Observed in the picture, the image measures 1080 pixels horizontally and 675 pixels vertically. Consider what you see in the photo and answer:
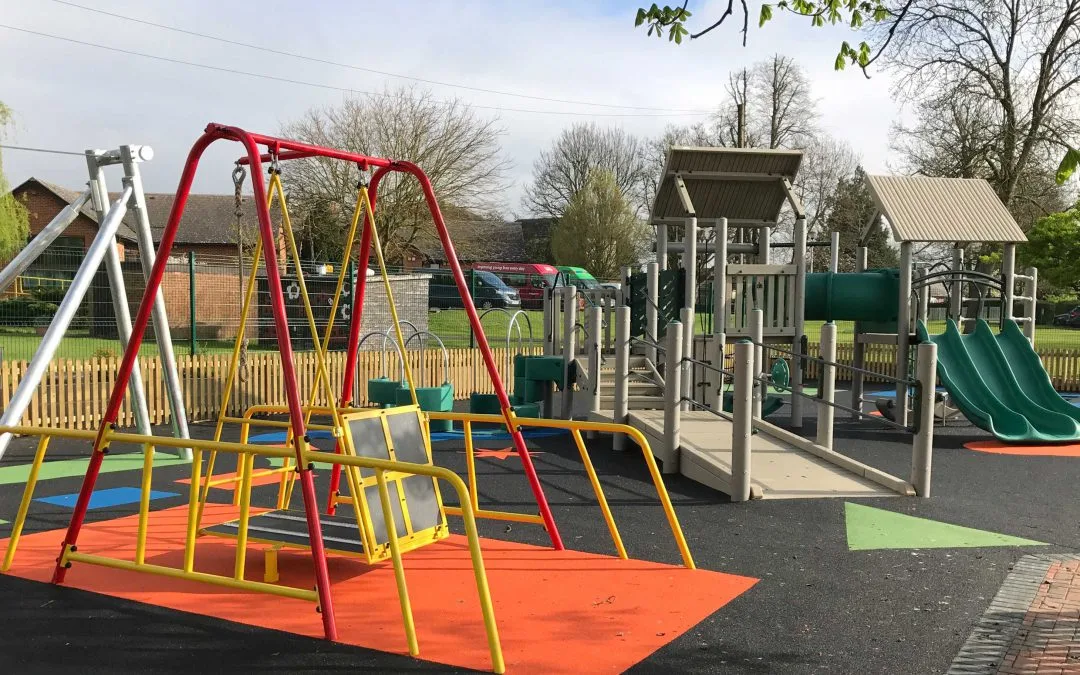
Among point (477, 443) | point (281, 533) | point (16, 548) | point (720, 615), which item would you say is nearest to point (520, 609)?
point (720, 615)

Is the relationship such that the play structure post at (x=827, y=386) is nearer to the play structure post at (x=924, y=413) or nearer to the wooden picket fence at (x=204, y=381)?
the play structure post at (x=924, y=413)

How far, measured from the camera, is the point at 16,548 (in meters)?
6.08

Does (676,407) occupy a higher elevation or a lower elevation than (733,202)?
lower

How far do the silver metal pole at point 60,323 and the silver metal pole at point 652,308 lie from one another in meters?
6.55

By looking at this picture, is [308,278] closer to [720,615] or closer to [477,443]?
[477,443]

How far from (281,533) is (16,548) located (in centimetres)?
208

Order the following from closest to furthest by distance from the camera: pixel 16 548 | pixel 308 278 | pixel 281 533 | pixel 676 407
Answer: pixel 281 533 → pixel 16 548 → pixel 676 407 → pixel 308 278

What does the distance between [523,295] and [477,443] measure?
25.6m

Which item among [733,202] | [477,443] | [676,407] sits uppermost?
[733,202]

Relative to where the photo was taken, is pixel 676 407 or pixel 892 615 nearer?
pixel 892 615

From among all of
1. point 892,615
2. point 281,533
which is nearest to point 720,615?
point 892,615

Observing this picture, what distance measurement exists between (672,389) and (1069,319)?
148ft

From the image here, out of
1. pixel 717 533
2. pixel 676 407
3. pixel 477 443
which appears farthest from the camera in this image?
pixel 477 443

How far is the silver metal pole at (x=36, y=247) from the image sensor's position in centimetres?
826
